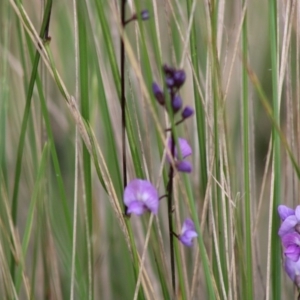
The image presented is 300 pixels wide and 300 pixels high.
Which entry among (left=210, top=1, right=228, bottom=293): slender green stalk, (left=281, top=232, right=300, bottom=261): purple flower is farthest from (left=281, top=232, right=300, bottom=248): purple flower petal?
(left=210, top=1, right=228, bottom=293): slender green stalk

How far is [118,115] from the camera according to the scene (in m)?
0.97

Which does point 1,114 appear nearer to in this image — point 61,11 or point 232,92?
point 61,11

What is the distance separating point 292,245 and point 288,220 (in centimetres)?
3

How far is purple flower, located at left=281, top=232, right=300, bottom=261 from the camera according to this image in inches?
26.8

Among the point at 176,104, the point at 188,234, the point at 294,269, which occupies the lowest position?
the point at 294,269

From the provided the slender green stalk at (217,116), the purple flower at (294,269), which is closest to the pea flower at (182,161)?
the slender green stalk at (217,116)

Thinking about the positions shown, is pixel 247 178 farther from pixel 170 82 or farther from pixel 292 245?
pixel 170 82

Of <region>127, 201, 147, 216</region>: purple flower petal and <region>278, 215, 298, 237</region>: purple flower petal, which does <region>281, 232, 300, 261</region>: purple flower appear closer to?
<region>278, 215, 298, 237</region>: purple flower petal

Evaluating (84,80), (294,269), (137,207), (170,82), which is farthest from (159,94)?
(294,269)

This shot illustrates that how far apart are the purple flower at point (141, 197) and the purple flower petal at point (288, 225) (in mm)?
199

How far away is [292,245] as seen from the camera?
686 millimetres

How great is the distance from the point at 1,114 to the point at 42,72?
14 centimetres

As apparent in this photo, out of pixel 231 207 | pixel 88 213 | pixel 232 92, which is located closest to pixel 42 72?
pixel 88 213

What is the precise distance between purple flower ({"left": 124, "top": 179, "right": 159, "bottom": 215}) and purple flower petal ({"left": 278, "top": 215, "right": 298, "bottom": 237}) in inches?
7.8
